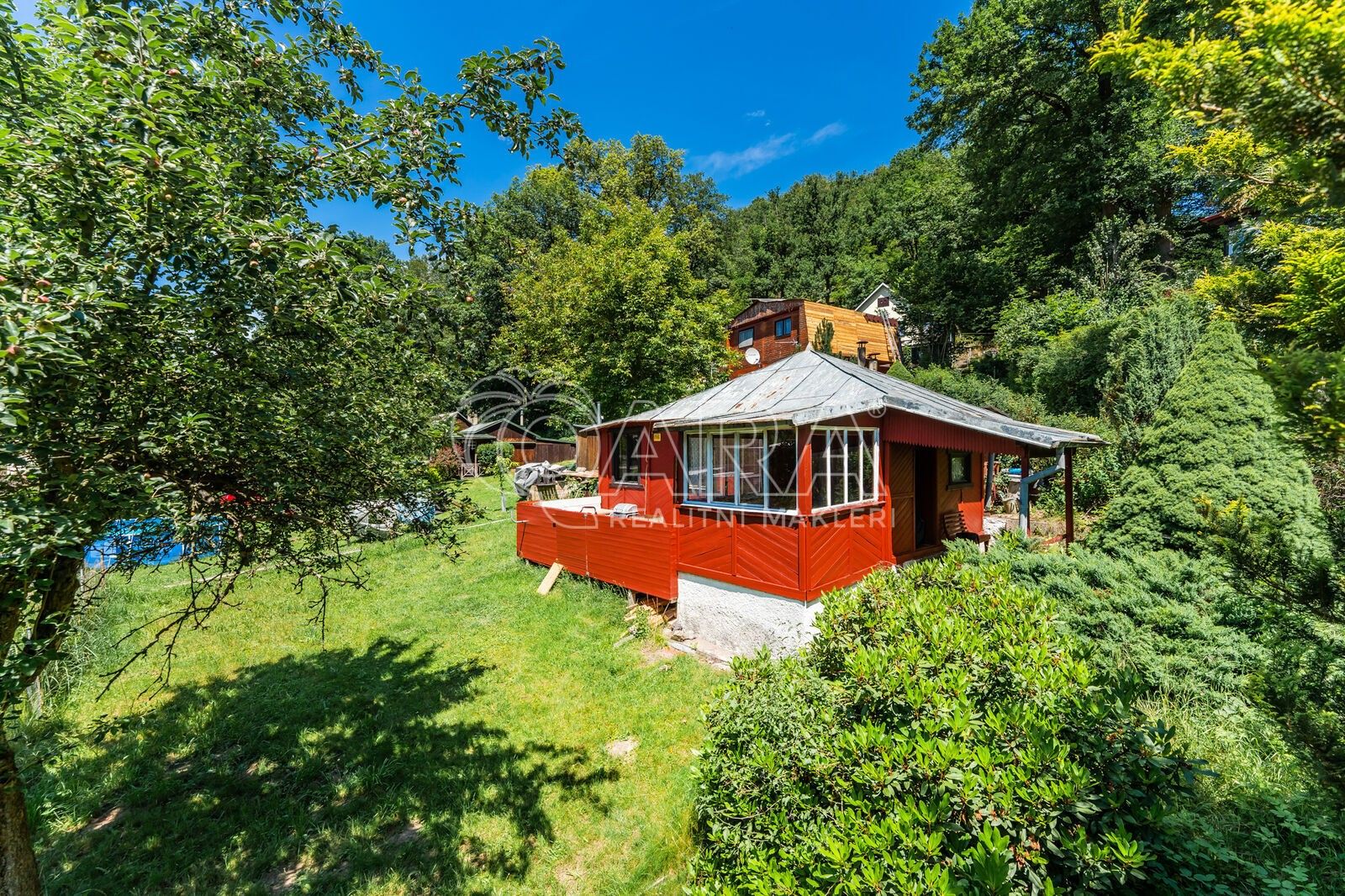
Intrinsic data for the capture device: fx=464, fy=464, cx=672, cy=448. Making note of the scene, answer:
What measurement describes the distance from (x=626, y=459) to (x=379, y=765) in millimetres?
9245

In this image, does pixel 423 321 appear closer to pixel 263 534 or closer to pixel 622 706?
pixel 263 534

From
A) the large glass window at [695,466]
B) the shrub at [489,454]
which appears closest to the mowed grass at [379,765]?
the large glass window at [695,466]

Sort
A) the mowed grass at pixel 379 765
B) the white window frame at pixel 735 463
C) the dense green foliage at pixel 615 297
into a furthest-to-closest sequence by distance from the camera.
Answer: the dense green foliage at pixel 615 297
the white window frame at pixel 735 463
the mowed grass at pixel 379 765

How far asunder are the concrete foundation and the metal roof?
2809 millimetres

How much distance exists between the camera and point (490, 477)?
25547 mm

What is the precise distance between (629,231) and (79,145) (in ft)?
65.3

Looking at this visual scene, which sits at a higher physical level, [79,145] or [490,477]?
[79,145]

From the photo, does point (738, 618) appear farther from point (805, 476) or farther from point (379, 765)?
point (379, 765)

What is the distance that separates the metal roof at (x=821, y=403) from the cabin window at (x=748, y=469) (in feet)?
2.14

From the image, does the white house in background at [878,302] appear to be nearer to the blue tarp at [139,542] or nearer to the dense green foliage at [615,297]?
the dense green foliage at [615,297]

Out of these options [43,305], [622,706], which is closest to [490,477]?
[622,706]

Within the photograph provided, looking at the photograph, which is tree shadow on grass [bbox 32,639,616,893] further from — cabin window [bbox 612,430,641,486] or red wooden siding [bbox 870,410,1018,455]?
cabin window [bbox 612,430,641,486]

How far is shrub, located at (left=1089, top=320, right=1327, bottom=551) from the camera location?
7.16 m

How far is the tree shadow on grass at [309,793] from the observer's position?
4215 mm
